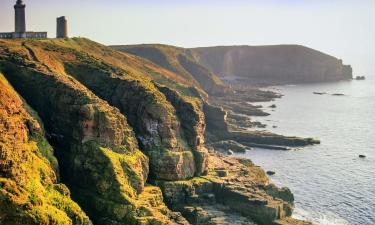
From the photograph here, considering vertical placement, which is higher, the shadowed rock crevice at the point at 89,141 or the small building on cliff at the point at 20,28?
the small building on cliff at the point at 20,28

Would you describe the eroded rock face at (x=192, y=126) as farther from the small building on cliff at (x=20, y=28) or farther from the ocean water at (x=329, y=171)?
the small building on cliff at (x=20, y=28)

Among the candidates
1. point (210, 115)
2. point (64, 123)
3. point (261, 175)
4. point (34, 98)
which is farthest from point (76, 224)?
point (210, 115)

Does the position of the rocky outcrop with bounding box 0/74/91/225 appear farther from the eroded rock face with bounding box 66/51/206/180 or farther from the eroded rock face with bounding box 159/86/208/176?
the eroded rock face with bounding box 159/86/208/176

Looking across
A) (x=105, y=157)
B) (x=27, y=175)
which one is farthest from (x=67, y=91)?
(x=27, y=175)

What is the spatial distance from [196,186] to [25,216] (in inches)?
1324

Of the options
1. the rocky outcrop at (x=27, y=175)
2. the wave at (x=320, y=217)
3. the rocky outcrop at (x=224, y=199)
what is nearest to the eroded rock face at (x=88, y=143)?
the rocky outcrop at (x=27, y=175)

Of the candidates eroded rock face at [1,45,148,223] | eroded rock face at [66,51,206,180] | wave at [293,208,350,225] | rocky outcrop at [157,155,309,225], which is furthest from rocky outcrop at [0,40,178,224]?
wave at [293,208,350,225]

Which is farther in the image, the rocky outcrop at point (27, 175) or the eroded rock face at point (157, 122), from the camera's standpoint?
the eroded rock face at point (157, 122)

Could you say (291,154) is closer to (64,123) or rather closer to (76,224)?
(64,123)

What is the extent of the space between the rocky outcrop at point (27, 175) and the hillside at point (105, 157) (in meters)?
0.12

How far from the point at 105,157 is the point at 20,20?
54.9m

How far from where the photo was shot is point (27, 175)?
2589 inches

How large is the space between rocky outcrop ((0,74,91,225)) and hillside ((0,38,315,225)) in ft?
0.40

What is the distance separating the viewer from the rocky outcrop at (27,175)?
6085cm
